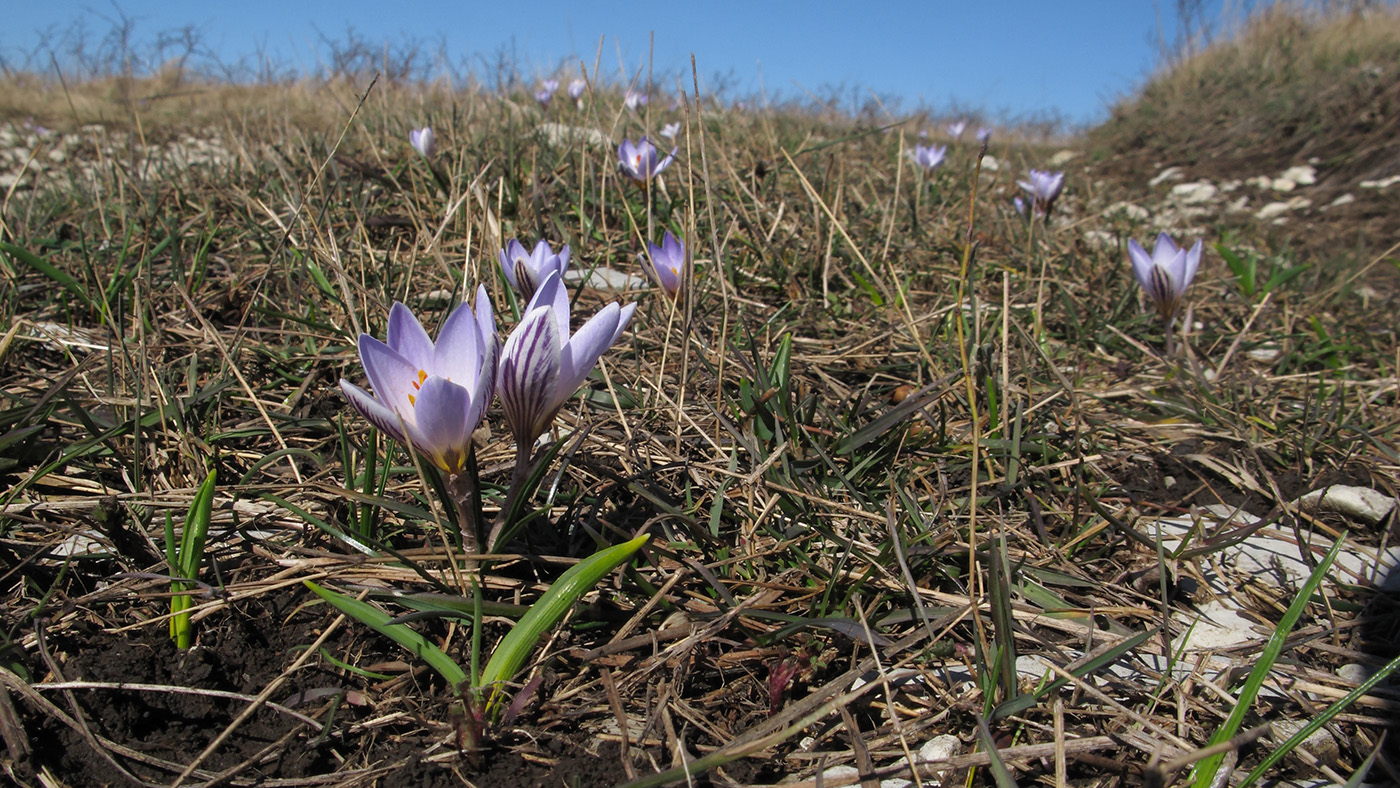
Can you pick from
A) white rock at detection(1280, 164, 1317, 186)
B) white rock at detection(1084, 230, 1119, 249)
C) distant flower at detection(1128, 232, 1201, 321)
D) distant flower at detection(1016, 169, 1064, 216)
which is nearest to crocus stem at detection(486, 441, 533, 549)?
distant flower at detection(1128, 232, 1201, 321)

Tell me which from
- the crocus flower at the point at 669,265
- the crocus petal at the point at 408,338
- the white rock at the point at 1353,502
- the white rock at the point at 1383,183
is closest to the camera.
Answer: the crocus petal at the point at 408,338

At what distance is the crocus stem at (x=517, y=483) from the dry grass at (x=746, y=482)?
2.5 inches

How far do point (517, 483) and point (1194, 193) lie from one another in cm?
657

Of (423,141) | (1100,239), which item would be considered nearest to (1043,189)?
(1100,239)

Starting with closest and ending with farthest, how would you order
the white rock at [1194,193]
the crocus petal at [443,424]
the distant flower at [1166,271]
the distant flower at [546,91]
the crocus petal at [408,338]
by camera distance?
the crocus petal at [443,424]
the crocus petal at [408,338]
the distant flower at [1166,271]
the distant flower at [546,91]
the white rock at [1194,193]

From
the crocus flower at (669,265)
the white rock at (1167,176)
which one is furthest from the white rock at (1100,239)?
the white rock at (1167,176)

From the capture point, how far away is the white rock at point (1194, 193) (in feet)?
19.0

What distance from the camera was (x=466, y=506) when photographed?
1.19 meters

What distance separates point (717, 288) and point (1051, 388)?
112cm

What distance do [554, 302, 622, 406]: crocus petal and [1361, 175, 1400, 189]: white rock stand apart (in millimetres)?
6234

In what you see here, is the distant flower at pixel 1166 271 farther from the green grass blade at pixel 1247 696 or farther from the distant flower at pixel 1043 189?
the green grass blade at pixel 1247 696

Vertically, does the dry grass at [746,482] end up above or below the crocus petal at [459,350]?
below

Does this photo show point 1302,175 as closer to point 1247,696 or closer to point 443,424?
point 1247,696

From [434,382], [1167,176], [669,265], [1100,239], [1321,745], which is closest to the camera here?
[434,382]
